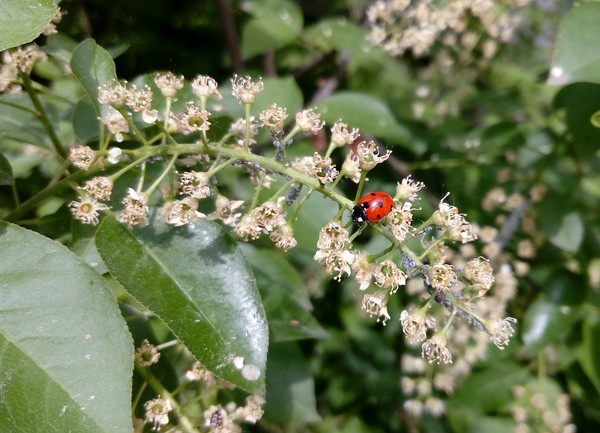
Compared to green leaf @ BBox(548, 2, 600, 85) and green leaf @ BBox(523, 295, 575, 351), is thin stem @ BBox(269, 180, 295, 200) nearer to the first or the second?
green leaf @ BBox(548, 2, 600, 85)

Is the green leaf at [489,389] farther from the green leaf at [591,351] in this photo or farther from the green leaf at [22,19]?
the green leaf at [22,19]

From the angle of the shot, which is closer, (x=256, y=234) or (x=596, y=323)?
(x=256, y=234)

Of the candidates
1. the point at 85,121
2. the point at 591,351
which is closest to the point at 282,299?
the point at 85,121

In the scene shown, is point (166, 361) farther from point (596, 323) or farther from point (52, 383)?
point (596, 323)

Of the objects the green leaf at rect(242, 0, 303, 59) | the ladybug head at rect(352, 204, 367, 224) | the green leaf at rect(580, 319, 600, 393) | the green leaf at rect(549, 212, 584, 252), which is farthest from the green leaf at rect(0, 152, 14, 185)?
the green leaf at rect(580, 319, 600, 393)

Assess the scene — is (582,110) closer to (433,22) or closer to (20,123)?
(433,22)

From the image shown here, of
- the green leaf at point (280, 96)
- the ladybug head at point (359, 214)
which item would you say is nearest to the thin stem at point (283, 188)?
the ladybug head at point (359, 214)

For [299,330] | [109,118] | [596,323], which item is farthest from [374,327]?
[109,118]

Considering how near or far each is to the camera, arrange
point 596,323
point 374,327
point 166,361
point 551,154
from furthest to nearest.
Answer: point 374,327
point 596,323
point 551,154
point 166,361
